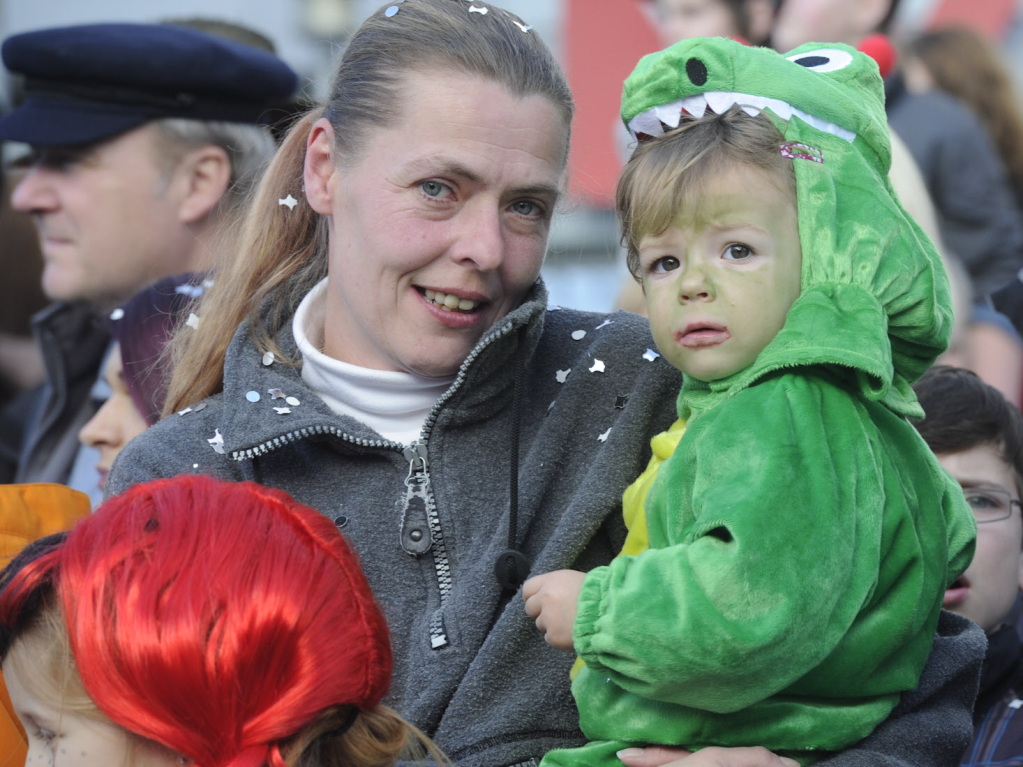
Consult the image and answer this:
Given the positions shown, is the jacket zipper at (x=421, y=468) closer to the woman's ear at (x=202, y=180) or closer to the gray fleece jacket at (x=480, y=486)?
the gray fleece jacket at (x=480, y=486)

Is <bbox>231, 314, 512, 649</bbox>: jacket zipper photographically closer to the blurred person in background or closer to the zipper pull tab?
the zipper pull tab

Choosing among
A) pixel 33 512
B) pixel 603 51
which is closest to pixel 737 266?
pixel 33 512

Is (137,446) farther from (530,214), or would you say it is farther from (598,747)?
(598,747)

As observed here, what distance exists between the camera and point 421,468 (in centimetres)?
257

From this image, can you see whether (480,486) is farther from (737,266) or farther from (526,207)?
(737,266)

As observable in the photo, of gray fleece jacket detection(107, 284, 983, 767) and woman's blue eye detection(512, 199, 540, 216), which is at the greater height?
woman's blue eye detection(512, 199, 540, 216)

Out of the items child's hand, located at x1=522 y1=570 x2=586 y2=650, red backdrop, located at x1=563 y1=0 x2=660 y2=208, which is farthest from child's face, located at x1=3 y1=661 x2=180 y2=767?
red backdrop, located at x1=563 y1=0 x2=660 y2=208

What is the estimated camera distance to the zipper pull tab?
250cm

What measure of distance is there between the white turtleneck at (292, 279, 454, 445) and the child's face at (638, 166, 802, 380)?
0.73 meters

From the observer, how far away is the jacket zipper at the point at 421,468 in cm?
251

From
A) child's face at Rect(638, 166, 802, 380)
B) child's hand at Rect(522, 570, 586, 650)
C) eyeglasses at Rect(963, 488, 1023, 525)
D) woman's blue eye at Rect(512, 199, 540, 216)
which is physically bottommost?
eyeglasses at Rect(963, 488, 1023, 525)

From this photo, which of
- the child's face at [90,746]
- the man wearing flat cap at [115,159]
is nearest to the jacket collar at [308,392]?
the child's face at [90,746]

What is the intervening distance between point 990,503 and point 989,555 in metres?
0.12

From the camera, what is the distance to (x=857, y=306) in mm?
1995
